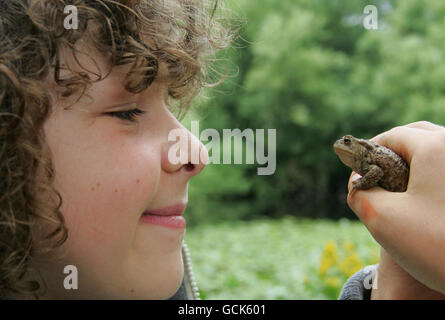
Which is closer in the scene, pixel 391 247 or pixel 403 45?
pixel 391 247

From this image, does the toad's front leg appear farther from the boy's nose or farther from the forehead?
the forehead

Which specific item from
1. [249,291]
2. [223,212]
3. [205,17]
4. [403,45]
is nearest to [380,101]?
[403,45]

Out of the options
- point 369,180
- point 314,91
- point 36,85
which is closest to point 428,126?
point 369,180

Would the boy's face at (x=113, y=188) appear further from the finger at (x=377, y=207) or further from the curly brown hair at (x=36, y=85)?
the finger at (x=377, y=207)

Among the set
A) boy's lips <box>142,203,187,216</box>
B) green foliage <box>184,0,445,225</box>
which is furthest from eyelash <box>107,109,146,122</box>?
green foliage <box>184,0,445,225</box>

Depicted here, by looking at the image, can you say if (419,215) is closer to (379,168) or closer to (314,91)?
(379,168)
